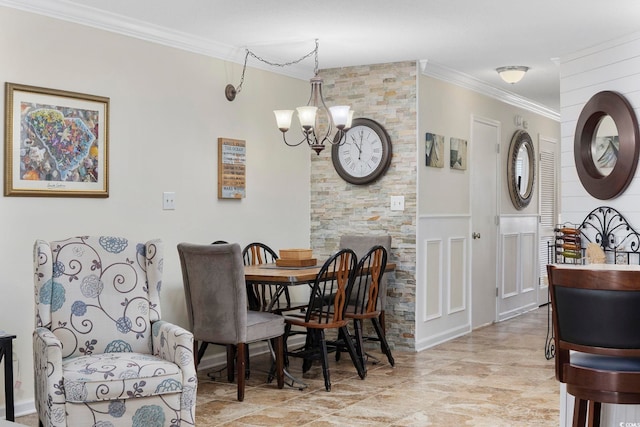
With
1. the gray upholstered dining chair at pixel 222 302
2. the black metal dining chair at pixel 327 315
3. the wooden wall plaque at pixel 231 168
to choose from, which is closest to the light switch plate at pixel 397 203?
the black metal dining chair at pixel 327 315

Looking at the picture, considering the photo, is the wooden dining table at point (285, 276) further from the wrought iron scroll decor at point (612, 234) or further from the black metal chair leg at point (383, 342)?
the wrought iron scroll decor at point (612, 234)

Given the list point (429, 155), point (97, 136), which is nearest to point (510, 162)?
point (429, 155)

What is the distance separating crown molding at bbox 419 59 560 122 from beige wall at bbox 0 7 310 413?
3.55 ft

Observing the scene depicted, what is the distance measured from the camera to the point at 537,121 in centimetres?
823

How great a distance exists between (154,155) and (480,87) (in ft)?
11.1

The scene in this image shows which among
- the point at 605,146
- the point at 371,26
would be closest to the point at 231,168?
the point at 371,26

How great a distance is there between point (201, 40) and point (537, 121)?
463 centimetres

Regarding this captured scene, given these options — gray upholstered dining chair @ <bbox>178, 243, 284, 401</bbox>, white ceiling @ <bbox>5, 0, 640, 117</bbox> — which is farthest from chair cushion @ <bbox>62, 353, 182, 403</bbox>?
white ceiling @ <bbox>5, 0, 640, 117</bbox>

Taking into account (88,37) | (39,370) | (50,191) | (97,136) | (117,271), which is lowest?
(39,370)

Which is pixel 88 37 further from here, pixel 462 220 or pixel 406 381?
pixel 462 220

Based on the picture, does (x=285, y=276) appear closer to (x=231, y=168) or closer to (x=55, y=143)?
(x=231, y=168)

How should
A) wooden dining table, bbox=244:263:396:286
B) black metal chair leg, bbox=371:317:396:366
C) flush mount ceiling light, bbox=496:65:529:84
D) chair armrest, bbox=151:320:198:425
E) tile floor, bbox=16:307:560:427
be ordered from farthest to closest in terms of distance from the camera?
flush mount ceiling light, bbox=496:65:529:84 → black metal chair leg, bbox=371:317:396:366 → wooden dining table, bbox=244:263:396:286 → tile floor, bbox=16:307:560:427 → chair armrest, bbox=151:320:198:425

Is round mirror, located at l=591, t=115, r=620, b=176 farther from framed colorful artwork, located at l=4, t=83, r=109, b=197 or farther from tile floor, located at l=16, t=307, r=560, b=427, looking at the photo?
framed colorful artwork, located at l=4, t=83, r=109, b=197

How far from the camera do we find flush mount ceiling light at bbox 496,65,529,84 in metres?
6.01
